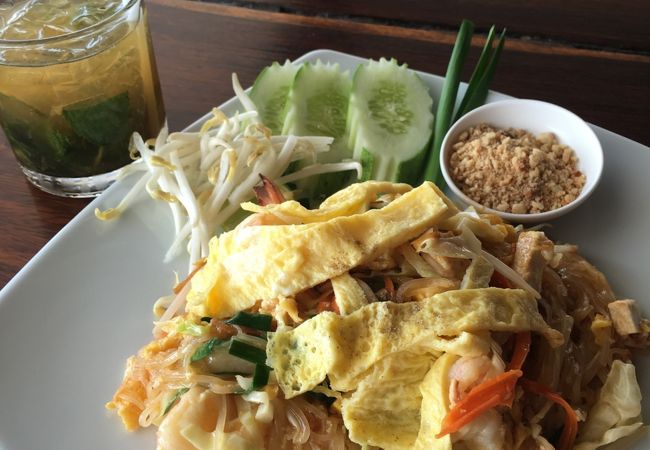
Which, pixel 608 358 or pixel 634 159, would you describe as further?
pixel 634 159

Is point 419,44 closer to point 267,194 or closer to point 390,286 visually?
point 267,194

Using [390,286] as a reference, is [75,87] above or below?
above

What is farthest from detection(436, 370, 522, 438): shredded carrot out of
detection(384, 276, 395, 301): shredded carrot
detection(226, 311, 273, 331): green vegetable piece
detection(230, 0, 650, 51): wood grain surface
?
detection(230, 0, 650, 51): wood grain surface

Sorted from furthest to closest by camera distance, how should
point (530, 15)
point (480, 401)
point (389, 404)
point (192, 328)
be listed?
point (530, 15), point (192, 328), point (389, 404), point (480, 401)

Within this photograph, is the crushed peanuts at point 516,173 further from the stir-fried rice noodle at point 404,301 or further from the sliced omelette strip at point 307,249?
the sliced omelette strip at point 307,249

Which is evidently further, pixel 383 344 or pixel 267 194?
pixel 267 194

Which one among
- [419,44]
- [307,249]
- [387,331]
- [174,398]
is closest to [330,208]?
[307,249]

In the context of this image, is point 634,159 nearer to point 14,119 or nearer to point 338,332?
point 338,332

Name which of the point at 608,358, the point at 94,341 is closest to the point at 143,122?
the point at 94,341
